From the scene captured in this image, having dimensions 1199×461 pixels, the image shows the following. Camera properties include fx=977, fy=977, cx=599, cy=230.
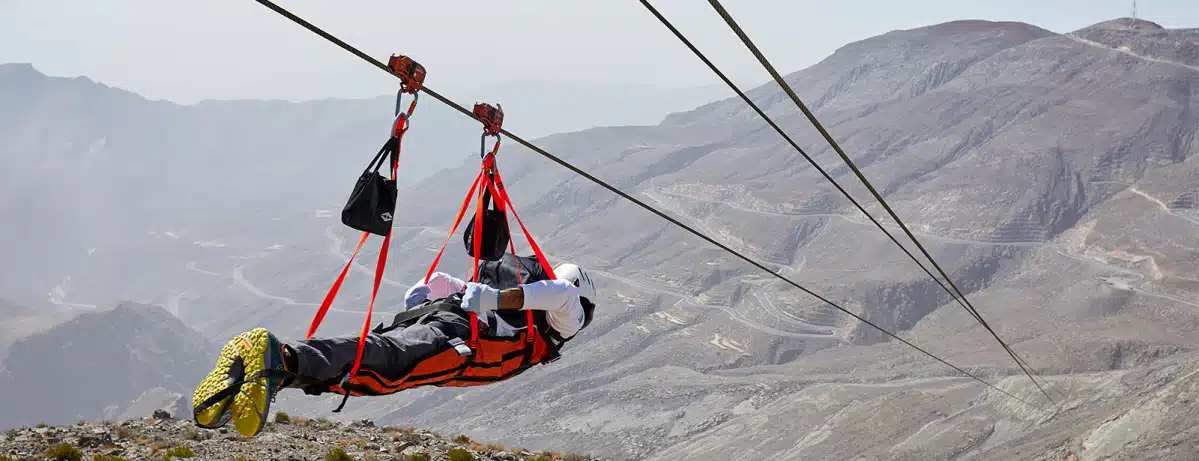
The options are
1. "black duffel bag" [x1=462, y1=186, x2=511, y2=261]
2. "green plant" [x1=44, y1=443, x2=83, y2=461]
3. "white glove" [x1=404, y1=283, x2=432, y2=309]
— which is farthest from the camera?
"green plant" [x1=44, y1=443, x2=83, y2=461]

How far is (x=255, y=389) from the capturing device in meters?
5.39

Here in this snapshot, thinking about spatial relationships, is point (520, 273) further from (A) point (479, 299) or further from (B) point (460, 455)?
(B) point (460, 455)

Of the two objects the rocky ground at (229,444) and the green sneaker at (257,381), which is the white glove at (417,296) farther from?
the rocky ground at (229,444)

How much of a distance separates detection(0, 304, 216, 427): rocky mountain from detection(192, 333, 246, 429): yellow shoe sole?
13017cm

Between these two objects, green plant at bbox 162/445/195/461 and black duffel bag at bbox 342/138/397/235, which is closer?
black duffel bag at bbox 342/138/397/235

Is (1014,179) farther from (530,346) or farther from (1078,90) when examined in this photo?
(530,346)

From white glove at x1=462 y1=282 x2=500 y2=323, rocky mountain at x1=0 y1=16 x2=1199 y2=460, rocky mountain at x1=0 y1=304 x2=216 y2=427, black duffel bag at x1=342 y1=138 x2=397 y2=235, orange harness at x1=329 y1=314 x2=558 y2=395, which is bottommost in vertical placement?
rocky mountain at x1=0 y1=304 x2=216 y2=427

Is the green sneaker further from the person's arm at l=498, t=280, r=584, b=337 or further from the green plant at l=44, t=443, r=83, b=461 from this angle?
the green plant at l=44, t=443, r=83, b=461

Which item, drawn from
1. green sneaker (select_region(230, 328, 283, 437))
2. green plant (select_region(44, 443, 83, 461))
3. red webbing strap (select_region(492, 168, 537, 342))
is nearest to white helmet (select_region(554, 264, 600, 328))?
red webbing strap (select_region(492, 168, 537, 342))

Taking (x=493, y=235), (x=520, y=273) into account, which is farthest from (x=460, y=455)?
(x=493, y=235)

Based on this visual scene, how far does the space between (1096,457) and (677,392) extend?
6527 centimetres

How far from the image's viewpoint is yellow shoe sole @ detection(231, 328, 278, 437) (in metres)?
5.33

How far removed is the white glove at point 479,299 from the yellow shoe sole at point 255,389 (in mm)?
1421

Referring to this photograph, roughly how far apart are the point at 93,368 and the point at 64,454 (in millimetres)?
137394
